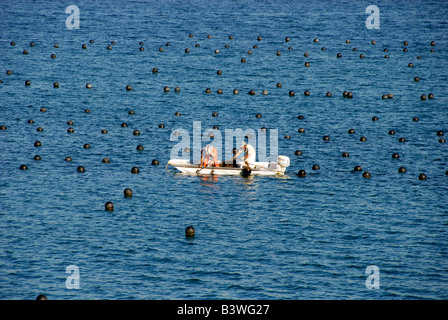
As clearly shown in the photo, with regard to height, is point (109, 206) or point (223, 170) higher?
point (223, 170)

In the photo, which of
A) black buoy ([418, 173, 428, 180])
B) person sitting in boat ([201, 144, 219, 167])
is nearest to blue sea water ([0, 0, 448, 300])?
black buoy ([418, 173, 428, 180])

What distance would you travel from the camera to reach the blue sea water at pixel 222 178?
118 ft

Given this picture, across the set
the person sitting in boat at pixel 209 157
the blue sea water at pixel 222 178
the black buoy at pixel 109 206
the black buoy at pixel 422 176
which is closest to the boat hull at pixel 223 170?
the person sitting in boat at pixel 209 157

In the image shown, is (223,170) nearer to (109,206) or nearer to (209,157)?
(209,157)

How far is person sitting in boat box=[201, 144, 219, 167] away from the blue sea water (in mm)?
1334

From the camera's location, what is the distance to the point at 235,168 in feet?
170

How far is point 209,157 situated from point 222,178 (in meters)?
1.90

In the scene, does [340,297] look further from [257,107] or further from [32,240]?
[257,107]

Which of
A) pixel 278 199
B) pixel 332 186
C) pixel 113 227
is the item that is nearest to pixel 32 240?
pixel 113 227

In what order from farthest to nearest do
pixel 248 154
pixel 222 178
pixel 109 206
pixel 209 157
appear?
pixel 209 157 → pixel 222 178 → pixel 248 154 → pixel 109 206

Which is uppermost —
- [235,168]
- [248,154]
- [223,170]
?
[248,154]

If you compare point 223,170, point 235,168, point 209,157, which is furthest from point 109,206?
point 235,168

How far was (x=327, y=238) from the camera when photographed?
40.8m
